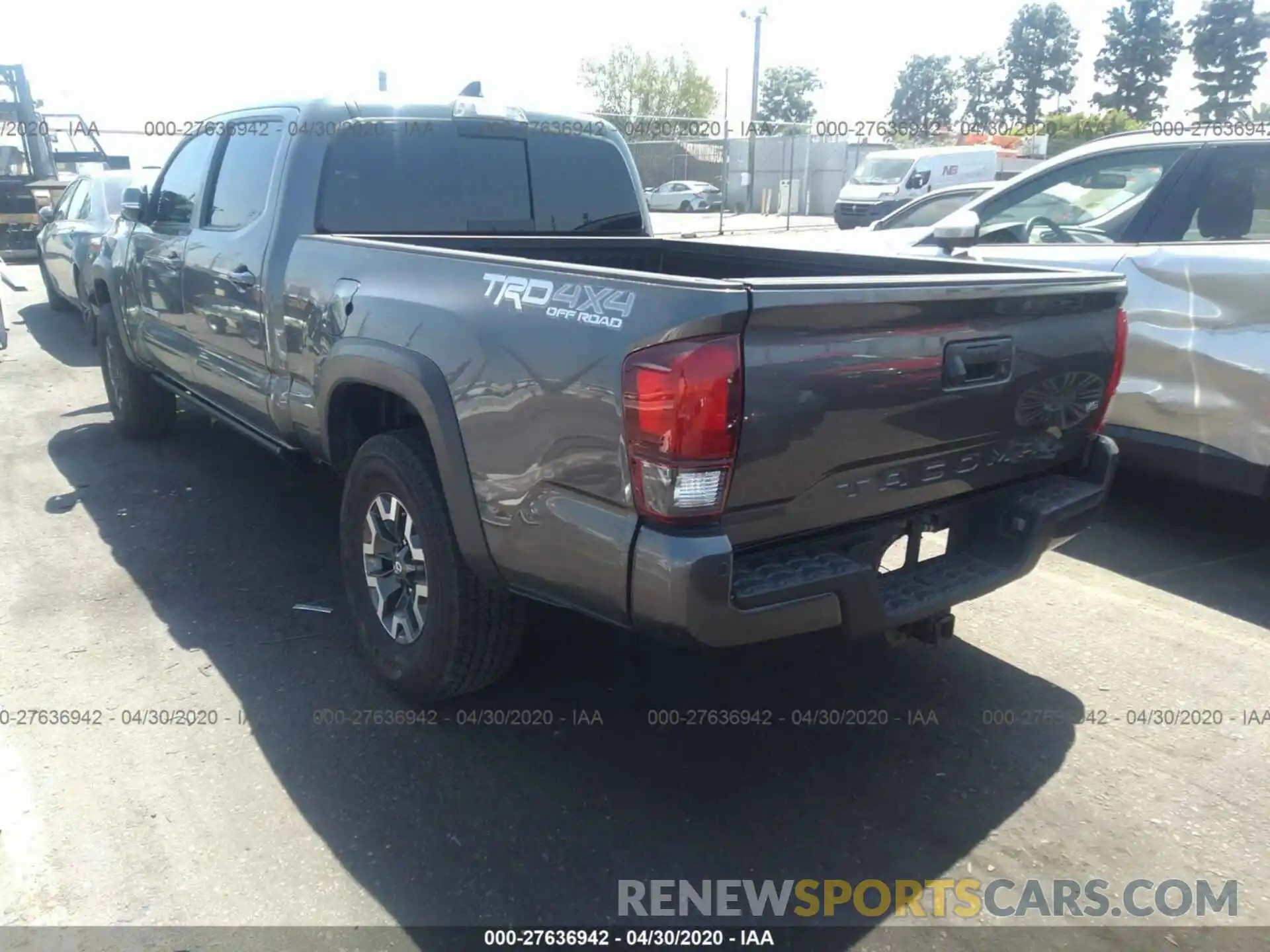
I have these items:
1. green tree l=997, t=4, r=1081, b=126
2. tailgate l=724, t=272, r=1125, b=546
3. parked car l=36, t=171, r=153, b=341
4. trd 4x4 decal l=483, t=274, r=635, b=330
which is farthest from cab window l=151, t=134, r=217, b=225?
green tree l=997, t=4, r=1081, b=126

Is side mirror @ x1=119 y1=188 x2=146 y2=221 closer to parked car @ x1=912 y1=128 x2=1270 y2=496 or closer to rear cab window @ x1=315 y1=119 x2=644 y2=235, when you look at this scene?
rear cab window @ x1=315 y1=119 x2=644 y2=235

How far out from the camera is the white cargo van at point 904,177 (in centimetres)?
2466

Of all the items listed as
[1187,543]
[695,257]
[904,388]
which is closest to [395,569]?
[904,388]

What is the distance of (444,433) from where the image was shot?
2.98 meters

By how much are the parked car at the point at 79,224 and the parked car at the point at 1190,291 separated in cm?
842

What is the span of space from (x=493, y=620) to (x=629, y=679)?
74 cm

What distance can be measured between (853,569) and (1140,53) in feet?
231

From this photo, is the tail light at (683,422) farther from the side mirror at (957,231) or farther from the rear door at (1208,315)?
the rear door at (1208,315)

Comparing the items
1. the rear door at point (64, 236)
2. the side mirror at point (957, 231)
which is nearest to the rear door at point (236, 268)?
the side mirror at point (957, 231)

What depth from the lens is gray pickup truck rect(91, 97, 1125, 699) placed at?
94.5 inches

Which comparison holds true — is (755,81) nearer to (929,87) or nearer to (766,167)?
(766,167)

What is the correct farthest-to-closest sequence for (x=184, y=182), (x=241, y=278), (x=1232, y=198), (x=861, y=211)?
(x=861, y=211), (x=184, y=182), (x=1232, y=198), (x=241, y=278)

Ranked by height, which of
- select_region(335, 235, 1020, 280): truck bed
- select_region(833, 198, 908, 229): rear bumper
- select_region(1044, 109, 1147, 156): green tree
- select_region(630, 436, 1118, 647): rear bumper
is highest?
select_region(1044, 109, 1147, 156): green tree

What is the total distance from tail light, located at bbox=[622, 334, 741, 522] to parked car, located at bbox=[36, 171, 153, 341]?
8461 mm
